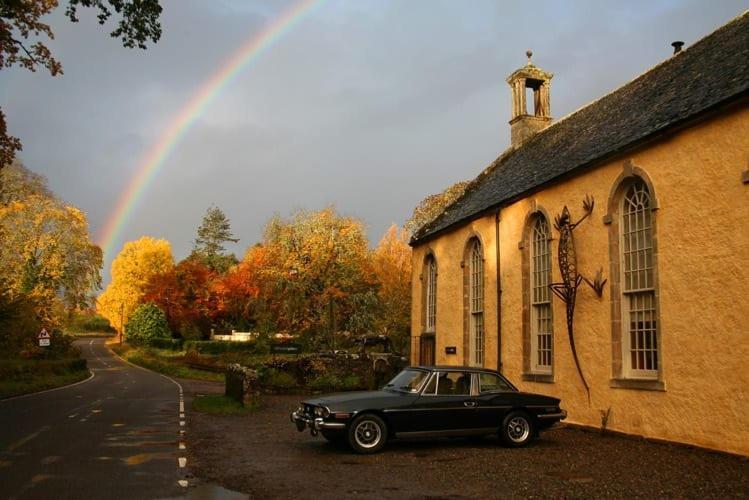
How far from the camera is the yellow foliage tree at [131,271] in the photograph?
80.1m

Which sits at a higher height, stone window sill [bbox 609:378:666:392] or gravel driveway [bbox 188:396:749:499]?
stone window sill [bbox 609:378:666:392]

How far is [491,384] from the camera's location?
1205 centimetres

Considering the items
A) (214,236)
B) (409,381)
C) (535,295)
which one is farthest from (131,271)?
(409,381)

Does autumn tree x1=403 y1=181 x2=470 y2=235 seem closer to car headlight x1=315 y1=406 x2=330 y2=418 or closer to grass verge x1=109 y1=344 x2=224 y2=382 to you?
grass verge x1=109 y1=344 x2=224 y2=382

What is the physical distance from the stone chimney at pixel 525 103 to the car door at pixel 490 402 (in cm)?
1641

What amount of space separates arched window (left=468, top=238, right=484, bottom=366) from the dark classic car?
8.79 meters

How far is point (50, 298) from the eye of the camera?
47.1 m

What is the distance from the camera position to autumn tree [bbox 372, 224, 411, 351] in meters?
46.5

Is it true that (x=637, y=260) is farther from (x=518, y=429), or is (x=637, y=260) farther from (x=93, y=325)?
(x=93, y=325)

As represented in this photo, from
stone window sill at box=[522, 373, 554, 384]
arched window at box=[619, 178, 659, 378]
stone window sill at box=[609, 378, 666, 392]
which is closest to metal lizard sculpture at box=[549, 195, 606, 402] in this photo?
arched window at box=[619, 178, 659, 378]

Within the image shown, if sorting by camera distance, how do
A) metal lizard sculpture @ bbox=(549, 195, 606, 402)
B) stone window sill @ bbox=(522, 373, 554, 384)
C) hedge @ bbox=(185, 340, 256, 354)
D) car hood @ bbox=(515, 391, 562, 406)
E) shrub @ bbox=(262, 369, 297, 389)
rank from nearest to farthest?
car hood @ bbox=(515, 391, 562, 406) < metal lizard sculpture @ bbox=(549, 195, 606, 402) < stone window sill @ bbox=(522, 373, 554, 384) < shrub @ bbox=(262, 369, 297, 389) < hedge @ bbox=(185, 340, 256, 354)

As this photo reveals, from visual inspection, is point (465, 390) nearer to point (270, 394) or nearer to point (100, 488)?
point (100, 488)

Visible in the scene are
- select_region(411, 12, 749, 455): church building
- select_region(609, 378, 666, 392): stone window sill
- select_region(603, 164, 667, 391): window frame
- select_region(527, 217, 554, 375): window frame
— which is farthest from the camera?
select_region(527, 217, 554, 375): window frame

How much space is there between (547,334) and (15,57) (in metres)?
15.0
